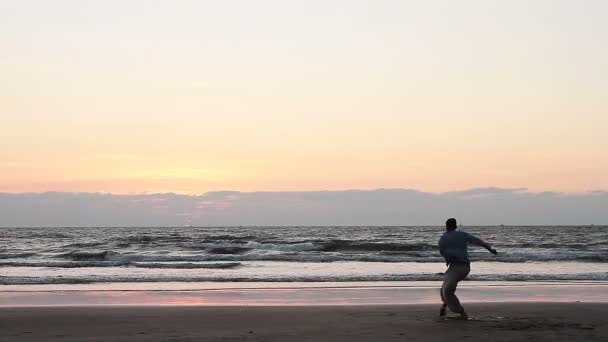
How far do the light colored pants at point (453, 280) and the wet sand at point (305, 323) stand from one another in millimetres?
A: 258

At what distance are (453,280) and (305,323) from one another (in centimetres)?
236

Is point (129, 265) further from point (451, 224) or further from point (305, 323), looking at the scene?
point (451, 224)

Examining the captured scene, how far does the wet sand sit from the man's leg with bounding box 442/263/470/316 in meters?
0.25

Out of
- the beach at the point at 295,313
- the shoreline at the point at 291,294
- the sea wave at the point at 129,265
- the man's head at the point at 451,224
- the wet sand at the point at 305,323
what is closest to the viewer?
the wet sand at the point at 305,323

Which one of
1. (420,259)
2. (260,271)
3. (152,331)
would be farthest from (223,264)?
(152,331)

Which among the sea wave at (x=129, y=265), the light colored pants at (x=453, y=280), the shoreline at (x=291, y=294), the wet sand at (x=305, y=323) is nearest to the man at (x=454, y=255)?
the light colored pants at (x=453, y=280)

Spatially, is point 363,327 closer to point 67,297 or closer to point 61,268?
point 67,297

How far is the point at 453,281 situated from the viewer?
10516 millimetres

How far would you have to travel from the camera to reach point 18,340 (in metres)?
9.30

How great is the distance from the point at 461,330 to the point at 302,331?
7.28 feet

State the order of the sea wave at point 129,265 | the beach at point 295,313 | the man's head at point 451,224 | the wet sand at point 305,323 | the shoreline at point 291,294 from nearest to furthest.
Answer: the wet sand at point 305,323 < the beach at point 295,313 < the man's head at point 451,224 < the shoreline at point 291,294 < the sea wave at point 129,265

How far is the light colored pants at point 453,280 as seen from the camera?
10.5 meters

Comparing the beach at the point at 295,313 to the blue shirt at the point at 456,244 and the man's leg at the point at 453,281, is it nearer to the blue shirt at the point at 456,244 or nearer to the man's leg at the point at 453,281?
A: the man's leg at the point at 453,281

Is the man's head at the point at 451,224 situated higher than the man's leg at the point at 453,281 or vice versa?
the man's head at the point at 451,224
